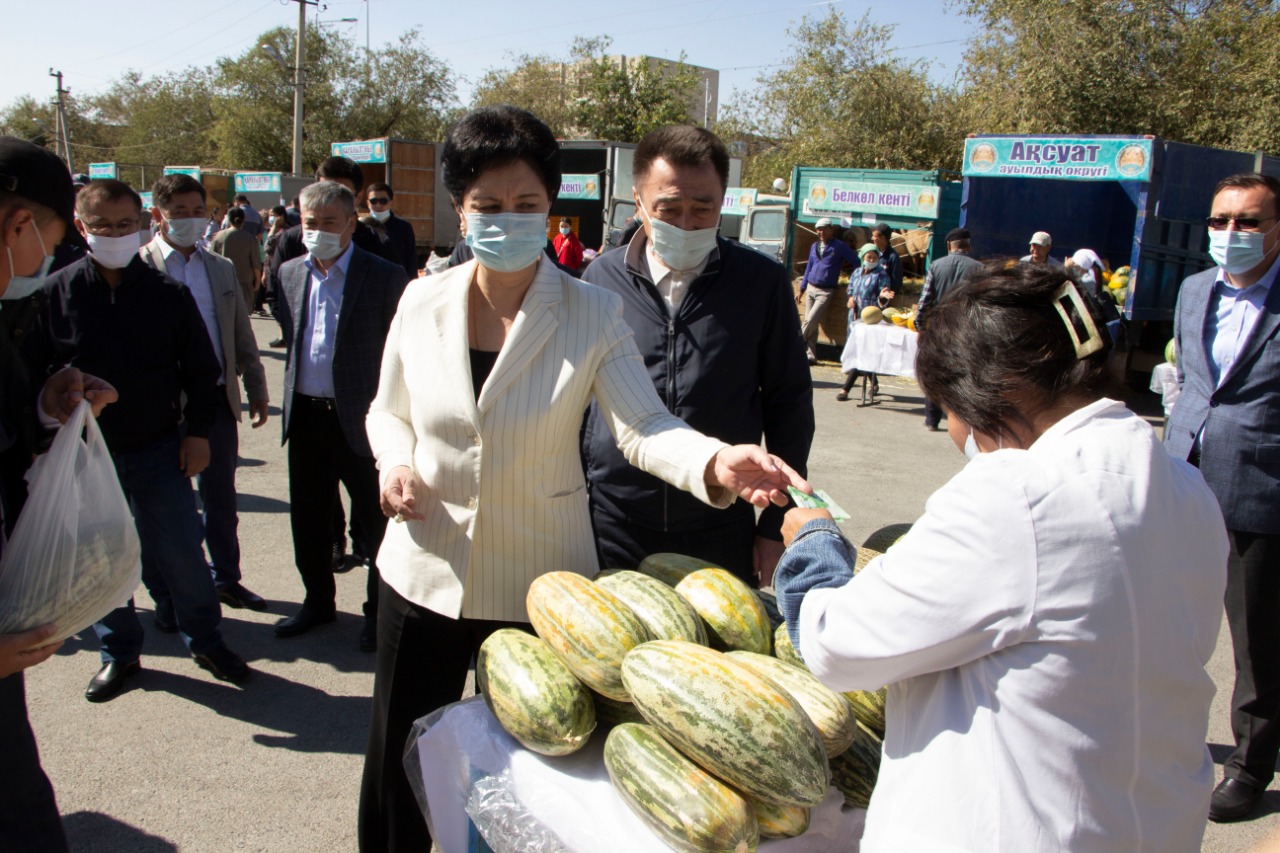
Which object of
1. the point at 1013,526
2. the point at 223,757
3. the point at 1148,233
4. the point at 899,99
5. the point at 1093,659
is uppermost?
the point at 899,99

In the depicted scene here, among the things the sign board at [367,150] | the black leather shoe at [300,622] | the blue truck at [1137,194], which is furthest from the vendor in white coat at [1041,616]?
the sign board at [367,150]

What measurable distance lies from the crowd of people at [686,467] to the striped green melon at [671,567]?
0.18m

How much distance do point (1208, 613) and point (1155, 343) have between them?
1205cm

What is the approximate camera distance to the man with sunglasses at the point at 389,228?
8.05m

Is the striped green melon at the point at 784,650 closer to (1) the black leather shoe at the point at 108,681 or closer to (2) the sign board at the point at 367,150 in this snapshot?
(1) the black leather shoe at the point at 108,681

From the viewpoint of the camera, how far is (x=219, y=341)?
201 inches

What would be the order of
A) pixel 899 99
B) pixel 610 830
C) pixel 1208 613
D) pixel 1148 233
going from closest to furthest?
pixel 1208 613
pixel 610 830
pixel 1148 233
pixel 899 99

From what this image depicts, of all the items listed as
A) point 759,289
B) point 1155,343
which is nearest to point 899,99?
point 1155,343

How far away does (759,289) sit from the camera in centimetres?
306

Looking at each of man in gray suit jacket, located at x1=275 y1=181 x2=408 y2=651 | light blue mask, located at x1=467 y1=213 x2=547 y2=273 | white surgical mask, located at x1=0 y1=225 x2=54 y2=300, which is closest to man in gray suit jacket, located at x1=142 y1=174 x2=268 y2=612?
man in gray suit jacket, located at x1=275 y1=181 x2=408 y2=651

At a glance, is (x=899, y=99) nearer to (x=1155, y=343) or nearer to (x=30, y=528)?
(x=1155, y=343)

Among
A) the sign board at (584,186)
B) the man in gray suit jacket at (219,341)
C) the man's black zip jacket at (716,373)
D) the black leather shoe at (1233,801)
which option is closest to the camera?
the man's black zip jacket at (716,373)

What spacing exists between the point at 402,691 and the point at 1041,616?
1.72 metres

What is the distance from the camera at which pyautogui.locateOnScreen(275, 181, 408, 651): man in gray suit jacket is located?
4555mm
